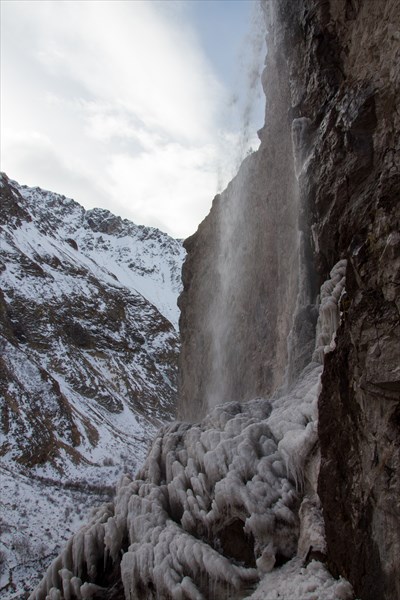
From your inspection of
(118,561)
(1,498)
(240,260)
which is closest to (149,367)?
(1,498)

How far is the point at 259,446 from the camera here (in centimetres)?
877

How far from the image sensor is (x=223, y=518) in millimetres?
8109

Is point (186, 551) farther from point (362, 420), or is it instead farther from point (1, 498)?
point (1, 498)

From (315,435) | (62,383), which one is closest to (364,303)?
(315,435)

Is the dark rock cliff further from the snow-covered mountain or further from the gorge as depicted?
the snow-covered mountain

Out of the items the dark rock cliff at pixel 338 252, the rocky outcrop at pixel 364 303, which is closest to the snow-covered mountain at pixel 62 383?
the dark rock cliff at pixel 338 252

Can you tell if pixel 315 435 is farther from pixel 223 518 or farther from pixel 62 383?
pixel 62 383

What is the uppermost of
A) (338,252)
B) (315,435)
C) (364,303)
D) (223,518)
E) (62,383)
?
(338,252)

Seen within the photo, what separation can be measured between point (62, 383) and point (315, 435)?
40.9 metres

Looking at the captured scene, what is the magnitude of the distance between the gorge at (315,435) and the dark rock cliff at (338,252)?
0.03 metres

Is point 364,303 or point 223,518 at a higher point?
point 364,303

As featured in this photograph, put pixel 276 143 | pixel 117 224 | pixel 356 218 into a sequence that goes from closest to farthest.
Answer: pixel 356 218 < pixel 276 143 < pixel 117 224

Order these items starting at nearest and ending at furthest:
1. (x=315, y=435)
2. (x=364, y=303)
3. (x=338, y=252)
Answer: (x=364, y=303)
(x=315, y=435)
(x=338, y=252)

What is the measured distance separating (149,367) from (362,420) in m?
58.8
